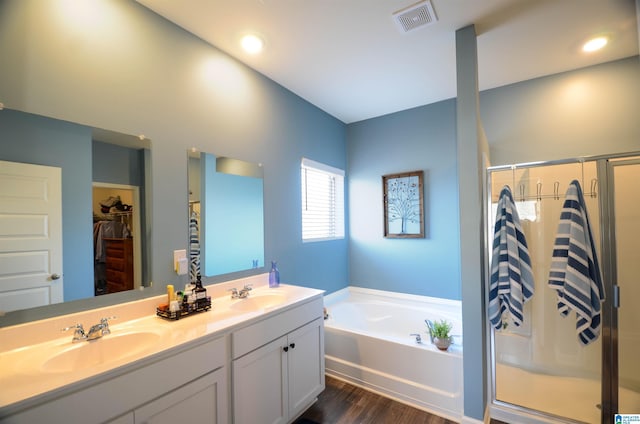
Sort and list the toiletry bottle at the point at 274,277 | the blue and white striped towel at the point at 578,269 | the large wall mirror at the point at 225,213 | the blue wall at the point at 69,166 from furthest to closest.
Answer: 1. the toiletry bottle at the point at 274,277
2. the large wall mirror at the point at 225,213
3. the blue and white striped towel at the point at 578,269
4. the blue wall at the point at 69,166

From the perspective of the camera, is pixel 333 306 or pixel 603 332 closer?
pixel 603 332

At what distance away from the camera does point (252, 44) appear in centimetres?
205

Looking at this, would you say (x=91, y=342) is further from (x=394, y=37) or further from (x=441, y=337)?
(x=394, y=37)

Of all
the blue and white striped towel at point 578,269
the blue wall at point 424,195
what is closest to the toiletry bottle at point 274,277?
the blue wall at point 424,195

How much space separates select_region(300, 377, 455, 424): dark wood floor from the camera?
197 centimetres

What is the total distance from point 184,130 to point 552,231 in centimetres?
298

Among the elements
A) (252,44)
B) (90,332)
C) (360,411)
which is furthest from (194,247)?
(360,411)

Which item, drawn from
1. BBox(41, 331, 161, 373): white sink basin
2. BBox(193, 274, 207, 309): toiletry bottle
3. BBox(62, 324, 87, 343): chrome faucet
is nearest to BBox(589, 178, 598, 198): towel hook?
BBox(193, 274, 207, 309): toiletry bottle

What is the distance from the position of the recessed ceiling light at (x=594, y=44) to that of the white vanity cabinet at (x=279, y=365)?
288 cm

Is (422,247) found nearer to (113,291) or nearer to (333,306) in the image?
(333,306)

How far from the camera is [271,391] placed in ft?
5.56

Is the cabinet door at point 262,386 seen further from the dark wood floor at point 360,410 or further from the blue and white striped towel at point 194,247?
the blue and white striped towel at point 194,247

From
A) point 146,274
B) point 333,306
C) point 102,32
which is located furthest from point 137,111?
point 333,306

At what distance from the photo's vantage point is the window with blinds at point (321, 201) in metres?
3.06
